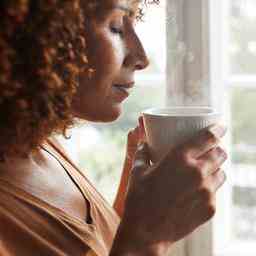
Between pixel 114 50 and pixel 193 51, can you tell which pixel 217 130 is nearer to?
pixel 114 50

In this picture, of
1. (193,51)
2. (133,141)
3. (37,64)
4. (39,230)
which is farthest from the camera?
(193,51)

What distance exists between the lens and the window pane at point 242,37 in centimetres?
139

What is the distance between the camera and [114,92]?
78 centimetres

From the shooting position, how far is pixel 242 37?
4.62 ft

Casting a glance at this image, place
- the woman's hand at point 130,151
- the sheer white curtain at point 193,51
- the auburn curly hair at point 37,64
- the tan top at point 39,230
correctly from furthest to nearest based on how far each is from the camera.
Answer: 1. the sheer white curtain at point 193,51
2. the woman's hand at point 130,151
3. the tan top at point 39,230
4. the auburn curly hair at point 37,64

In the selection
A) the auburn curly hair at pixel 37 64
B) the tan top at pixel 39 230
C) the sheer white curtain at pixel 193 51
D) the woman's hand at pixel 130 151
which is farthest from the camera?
the sheer white curtain at pixel 193 51

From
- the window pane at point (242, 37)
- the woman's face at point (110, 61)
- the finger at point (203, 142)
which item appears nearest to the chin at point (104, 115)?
the woman's face at point (110, 61)

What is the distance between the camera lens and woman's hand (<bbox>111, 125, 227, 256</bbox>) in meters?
0.71

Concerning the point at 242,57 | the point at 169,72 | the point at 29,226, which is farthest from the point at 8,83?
the point at 242,57

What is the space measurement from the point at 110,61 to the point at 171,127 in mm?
128

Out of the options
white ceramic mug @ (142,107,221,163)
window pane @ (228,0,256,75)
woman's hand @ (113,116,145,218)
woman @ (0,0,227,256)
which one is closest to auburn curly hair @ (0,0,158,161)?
woman @ (0,0,227,256)

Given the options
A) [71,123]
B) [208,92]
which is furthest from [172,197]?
[208,92]

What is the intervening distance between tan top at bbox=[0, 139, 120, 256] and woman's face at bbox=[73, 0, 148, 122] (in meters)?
0.13

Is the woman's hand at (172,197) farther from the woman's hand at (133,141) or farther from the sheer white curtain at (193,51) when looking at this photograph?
the sheer white curtain at (193,51)
